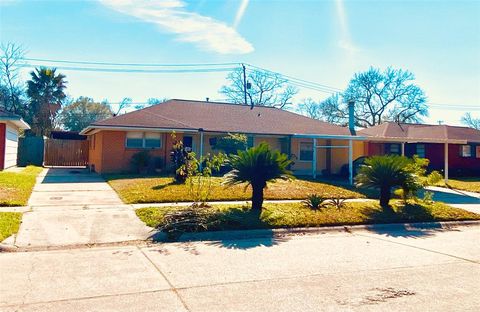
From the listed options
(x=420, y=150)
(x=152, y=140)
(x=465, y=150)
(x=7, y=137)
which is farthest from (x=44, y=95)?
(x=465, y=150)

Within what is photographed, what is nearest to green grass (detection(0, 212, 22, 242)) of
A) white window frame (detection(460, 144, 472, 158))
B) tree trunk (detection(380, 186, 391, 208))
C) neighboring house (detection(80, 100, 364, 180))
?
tree trunk (detection(380, 186, 391, 208))

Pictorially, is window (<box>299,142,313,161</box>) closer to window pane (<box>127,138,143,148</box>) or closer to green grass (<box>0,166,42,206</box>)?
window pane (<box>127,138,143,148</box>)

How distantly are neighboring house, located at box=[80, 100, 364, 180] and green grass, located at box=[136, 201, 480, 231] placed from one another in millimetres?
8484

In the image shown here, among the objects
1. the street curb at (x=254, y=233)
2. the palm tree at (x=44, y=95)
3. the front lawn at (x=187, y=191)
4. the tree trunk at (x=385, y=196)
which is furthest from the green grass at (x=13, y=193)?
the palm tree at (x=44, y=95)

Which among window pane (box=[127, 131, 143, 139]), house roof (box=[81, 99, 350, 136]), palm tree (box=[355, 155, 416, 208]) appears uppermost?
house roof (box=[81, 99, 350, 136])

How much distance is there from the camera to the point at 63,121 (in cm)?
4784

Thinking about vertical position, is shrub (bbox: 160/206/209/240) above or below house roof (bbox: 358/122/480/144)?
below

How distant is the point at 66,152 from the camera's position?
1041 inches

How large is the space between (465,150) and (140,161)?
22.0m

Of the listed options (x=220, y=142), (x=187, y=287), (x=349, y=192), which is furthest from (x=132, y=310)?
(x=220, y=142)

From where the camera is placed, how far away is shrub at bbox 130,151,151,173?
1922 centimetres

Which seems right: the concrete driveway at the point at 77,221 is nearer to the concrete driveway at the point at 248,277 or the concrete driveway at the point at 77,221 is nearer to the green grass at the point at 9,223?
the green grass at the point at 9,223

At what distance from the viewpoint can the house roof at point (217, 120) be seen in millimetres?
19906

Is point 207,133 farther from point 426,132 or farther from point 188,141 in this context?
point 426,132
